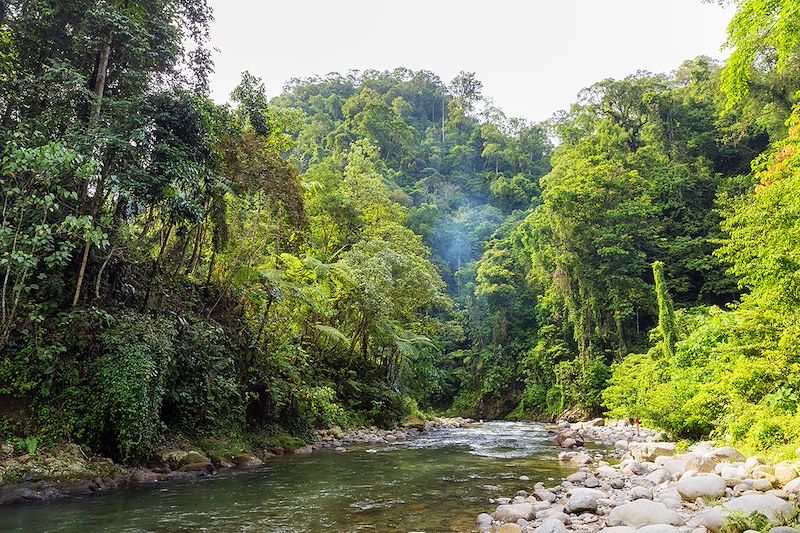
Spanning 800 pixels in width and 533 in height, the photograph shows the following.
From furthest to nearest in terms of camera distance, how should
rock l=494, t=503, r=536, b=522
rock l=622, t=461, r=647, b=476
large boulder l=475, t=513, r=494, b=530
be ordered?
rock l=622, t=461, r=647, b=476
rock l=494, t=503, r=536, b=522
large boulder l=475, t=513, r=494, b=530

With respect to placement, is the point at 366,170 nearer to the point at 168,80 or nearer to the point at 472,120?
the point at 168,80

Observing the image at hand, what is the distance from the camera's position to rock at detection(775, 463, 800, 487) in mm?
6892

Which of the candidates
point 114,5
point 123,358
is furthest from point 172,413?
point 114,5

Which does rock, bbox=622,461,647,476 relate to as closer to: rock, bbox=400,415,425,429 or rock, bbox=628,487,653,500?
rock, bbox=628,487,653,500

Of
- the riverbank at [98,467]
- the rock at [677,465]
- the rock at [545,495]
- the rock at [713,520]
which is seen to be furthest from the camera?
the rock at [677,465]

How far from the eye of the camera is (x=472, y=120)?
227 feet

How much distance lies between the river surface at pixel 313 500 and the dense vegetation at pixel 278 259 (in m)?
1.77

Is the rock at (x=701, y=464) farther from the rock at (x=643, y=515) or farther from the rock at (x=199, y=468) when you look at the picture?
the rock at (x=199, y=468)

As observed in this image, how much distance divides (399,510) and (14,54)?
36.4 ft

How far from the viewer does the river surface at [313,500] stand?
251 inches

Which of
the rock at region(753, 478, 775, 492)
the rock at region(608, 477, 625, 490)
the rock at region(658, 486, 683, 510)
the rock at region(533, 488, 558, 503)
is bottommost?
the rock at region(608, 477, 625, 490)

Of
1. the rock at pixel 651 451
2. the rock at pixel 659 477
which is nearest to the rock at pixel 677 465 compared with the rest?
the rock at pixel 659 477

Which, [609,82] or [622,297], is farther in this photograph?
[609,82]

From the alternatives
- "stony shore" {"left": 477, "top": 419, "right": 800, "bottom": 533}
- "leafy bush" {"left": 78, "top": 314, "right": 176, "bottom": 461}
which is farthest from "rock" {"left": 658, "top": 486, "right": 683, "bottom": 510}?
"leafy bush" {"left": 78, "top": 314, "right": 176, "bottom": 461}
